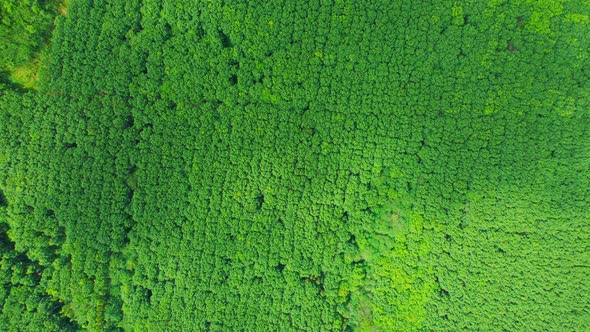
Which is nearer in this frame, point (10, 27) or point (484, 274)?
point (484, 274)

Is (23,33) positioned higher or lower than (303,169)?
higher

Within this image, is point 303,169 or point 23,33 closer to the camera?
point 303,169

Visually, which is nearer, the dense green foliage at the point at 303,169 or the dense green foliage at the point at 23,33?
the dense green foliage at the point at 303,169

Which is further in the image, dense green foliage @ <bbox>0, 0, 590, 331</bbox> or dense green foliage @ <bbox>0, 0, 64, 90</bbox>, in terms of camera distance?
dense green foliage @ <bbox>0, 0, 64, 90</bbox>

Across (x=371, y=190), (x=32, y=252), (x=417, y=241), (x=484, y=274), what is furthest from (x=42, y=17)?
(x=484, y=274)

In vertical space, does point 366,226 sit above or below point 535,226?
below

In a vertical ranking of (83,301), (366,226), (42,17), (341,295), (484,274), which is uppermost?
(42,17)

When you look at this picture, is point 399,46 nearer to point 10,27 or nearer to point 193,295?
point 193,295
